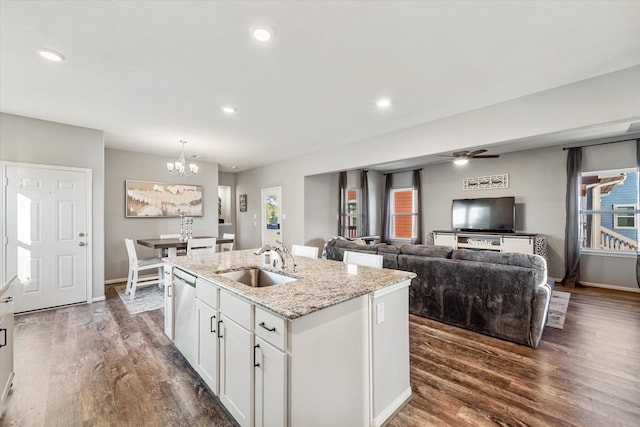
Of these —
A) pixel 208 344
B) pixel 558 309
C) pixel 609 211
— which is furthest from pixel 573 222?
pixel 208 344

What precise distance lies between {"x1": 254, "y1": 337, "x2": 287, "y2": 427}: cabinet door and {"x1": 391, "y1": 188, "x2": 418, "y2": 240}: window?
6.72m

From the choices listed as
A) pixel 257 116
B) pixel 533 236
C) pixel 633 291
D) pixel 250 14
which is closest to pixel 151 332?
pixel 257 116

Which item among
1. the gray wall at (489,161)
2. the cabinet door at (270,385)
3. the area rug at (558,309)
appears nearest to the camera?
the cabinet door at (270,385)

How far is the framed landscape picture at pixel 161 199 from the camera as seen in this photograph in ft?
18.6

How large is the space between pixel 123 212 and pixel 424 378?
5.94m

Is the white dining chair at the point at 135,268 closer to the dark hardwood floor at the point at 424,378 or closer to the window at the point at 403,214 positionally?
the dark hardwood floor at the point at 424,378

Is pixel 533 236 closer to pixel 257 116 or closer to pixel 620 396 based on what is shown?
pixel 620 396

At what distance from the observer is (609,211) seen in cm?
512

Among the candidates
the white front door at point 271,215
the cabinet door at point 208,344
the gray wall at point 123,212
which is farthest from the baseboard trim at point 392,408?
the gray wall at point 123,212

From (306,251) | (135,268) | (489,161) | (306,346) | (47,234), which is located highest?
(489,161)

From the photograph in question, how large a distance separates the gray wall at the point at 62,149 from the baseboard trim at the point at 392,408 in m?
4.51

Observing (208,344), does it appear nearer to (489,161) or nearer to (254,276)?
(254,276)

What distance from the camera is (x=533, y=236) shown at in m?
5.49

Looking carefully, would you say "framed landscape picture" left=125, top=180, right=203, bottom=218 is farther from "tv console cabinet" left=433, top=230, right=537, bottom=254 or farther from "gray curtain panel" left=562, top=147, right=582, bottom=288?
"gray curtain panel" left=562, top=147, right=582, bottom=288
